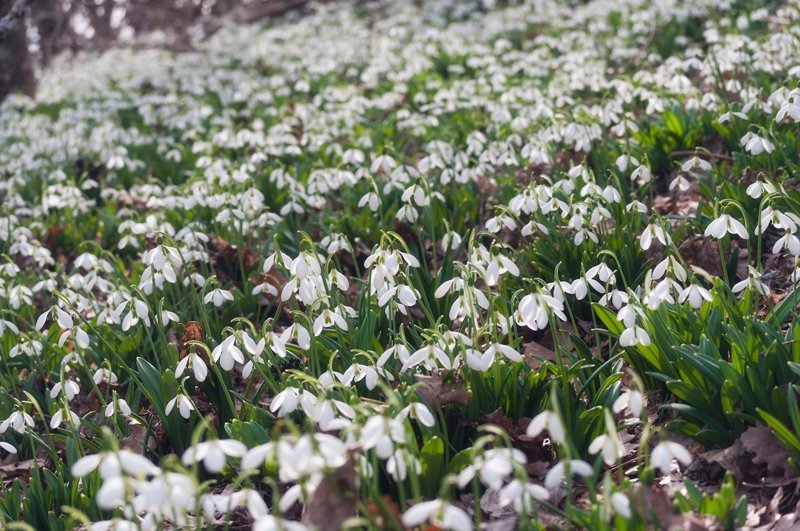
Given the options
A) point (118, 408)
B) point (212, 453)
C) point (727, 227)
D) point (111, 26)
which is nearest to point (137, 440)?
point (118, 408)

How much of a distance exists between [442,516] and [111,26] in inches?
584

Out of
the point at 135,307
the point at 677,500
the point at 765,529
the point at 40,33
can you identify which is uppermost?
the point at 40,33

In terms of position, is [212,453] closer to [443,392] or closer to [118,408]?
[443,392]

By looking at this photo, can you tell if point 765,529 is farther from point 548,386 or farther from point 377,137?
point 377,137

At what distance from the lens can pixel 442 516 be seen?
1.44 m

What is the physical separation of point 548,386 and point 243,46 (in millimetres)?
9217

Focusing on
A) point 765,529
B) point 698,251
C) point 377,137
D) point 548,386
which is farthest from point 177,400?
point 377,137

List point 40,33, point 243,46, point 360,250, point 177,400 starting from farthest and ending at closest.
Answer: point 40,33 → point 243,46 → point 360,250 → point 177,400

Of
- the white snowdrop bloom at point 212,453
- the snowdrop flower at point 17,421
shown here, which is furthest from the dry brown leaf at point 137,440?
the white snowdrop bloom at point 212,453

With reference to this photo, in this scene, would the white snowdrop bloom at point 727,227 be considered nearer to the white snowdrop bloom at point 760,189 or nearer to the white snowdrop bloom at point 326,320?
the white snowdrop bloom at point 760,189

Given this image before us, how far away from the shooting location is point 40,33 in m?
12.1

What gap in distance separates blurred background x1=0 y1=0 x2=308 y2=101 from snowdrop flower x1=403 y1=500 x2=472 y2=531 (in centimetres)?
854

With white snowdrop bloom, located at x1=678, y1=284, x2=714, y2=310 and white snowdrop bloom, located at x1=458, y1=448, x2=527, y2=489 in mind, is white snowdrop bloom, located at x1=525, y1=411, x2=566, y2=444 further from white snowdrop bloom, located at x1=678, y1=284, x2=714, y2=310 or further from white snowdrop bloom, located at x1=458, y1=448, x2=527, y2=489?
white snowdrop bloom, located at x1=678, y1=284, x2=714, y2=310

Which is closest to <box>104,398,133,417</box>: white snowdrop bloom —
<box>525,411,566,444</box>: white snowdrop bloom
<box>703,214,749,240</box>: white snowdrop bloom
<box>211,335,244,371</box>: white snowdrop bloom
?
<box>211,335,244,371</box>: white snowdrop bloom
